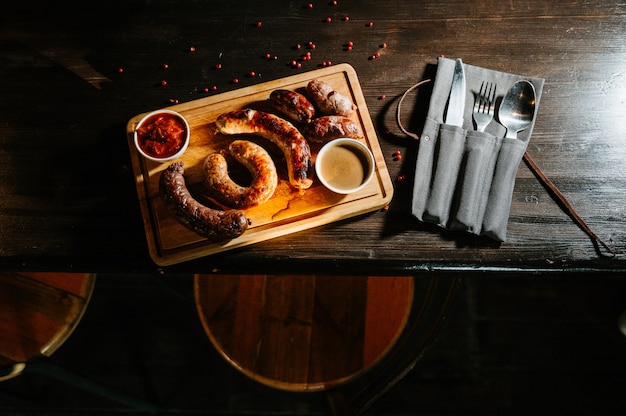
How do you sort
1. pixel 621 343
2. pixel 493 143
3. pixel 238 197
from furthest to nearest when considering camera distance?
pixel 621 343 → pixel 493 143 → pixel 238 197

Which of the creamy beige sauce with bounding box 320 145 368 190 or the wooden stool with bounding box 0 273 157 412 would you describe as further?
the wooden stool with bounding box 0 273 157 412

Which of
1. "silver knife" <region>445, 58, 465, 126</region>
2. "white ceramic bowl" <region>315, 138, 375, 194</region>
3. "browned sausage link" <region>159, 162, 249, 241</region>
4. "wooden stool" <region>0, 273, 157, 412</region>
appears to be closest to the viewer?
"browned sausage link" <region>159, 162, 249, 241</region>

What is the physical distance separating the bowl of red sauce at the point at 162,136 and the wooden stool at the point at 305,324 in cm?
70

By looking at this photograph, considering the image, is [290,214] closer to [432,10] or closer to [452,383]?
[432,10]

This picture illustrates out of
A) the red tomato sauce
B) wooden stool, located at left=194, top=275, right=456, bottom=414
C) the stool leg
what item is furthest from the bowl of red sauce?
the stool leg

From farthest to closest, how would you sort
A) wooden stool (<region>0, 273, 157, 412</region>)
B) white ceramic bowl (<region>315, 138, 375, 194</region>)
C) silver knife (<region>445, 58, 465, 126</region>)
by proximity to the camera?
wooden stool (<region>0, 273, 157, 412</region>) → silver knife (<region>445, 58, 465, 126</region>) → white ceramic bowl (<region>315, 138, 375, 194</region>)

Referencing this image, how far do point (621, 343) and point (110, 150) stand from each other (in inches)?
132

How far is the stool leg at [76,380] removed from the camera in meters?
2.15

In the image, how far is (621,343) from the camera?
3076 millimetres

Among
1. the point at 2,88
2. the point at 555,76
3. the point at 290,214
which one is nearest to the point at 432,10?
the point at 555,76

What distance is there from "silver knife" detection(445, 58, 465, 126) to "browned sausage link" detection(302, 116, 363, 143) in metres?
0.45

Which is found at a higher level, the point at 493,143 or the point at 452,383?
the point at 493,143

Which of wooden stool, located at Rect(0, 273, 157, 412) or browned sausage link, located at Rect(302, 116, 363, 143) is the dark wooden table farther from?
wooden stool, located at Rect(0, 273, 157, 412)

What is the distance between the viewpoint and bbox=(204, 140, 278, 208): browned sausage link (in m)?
1.89
